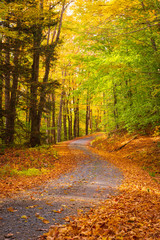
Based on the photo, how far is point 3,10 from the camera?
8.12m

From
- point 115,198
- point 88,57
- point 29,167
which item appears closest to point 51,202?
point 115,198

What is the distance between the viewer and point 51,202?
15.6 feet

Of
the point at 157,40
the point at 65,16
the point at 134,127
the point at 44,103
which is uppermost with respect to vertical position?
the point at 65,16

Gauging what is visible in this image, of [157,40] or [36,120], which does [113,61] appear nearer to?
[157,40]

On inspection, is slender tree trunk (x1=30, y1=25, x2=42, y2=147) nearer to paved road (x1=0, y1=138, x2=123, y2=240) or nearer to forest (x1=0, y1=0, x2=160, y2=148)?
forest (x1=0, y1=0, x2=160, y2=148)

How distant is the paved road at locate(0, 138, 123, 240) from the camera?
336 cm

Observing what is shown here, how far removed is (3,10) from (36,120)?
7520mm

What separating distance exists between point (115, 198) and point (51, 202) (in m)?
1.77

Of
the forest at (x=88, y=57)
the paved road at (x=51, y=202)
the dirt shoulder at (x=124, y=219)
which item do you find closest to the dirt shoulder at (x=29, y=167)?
the paved road at (x=51, y=202)

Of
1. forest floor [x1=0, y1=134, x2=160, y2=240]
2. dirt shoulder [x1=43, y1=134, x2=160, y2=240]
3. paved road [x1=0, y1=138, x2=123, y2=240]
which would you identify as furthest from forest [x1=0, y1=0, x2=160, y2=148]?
paved road [x1=0, y1=138, x2=123, y2=240]

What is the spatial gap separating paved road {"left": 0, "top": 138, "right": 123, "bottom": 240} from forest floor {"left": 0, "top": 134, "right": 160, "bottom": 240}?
0.17m

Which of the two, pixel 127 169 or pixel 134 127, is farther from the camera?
pixel 134 127

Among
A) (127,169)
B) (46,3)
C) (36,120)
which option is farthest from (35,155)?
(46,3)

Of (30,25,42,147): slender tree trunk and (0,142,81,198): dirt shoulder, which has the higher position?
(30,25,42,147): slender tree trunk
